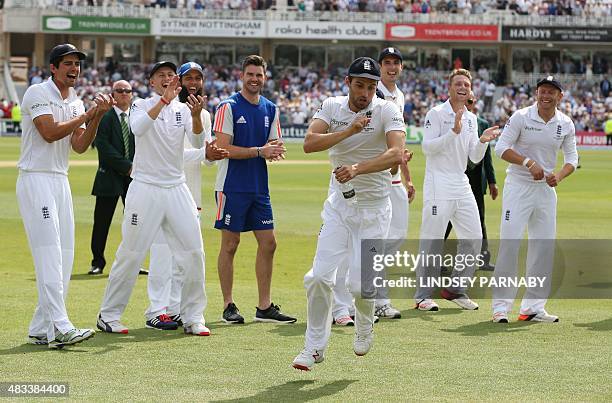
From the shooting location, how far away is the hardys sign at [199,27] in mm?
73750

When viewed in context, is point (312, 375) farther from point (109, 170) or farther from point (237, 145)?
point (109, 170)

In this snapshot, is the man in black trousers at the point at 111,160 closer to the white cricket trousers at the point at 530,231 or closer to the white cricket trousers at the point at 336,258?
the white cricket trousers at the point at 530,231

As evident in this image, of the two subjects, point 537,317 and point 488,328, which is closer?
point 488,328

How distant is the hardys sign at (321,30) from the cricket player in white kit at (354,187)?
65.8 m

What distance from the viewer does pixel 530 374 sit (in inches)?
333

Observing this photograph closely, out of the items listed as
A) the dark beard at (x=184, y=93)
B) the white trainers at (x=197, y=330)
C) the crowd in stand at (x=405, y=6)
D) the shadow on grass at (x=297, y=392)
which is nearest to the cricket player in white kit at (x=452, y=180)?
the dark beard at (x=184, y=93)

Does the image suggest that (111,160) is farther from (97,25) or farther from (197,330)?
(97,25)

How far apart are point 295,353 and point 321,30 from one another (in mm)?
66215

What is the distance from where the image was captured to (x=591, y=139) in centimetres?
5669

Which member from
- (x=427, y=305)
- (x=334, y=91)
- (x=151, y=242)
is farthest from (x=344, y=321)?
(x=334, y=91)

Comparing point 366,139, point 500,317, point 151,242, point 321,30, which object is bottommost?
point 500,317

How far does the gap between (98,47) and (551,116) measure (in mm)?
67445

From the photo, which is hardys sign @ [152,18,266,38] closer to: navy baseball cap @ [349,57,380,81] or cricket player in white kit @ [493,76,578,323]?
cricket player in white kit @ [493,76,578,323]

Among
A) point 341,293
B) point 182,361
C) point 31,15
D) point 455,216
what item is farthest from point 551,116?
point 31,15
